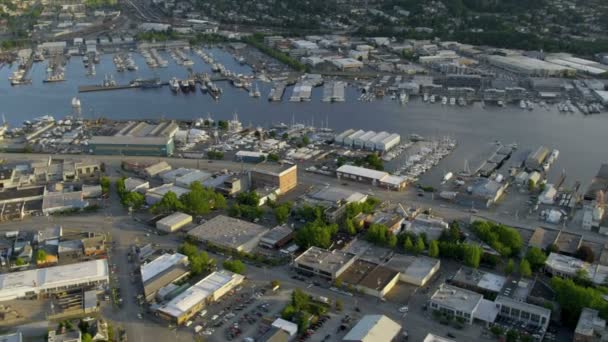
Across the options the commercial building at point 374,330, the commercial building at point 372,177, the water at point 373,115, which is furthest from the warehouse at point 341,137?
the commercial building at point 374,330

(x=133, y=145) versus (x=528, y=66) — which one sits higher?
(x=528, y=66)

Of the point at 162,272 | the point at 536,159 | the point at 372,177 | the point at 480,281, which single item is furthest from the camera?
the point at 536,159

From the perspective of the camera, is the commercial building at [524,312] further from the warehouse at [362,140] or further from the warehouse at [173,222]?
the warehouse at [362,140]

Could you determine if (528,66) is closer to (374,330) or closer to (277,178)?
(277,178)

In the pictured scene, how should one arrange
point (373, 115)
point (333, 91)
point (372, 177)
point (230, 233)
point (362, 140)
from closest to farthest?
1. point (230, 233)
2. point (372, 177)
3. point (362, 140)
4. point (373, 115)
5. point (333, 91)

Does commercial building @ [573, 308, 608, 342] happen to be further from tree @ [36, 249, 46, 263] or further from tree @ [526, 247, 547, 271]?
tree @ [36, 249, 46, 263]

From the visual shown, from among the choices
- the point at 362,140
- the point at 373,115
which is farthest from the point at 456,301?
the point at 373,115

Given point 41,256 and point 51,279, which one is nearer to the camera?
point 51,279

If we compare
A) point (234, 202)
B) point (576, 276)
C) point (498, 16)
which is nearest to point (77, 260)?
point (234, 202)
